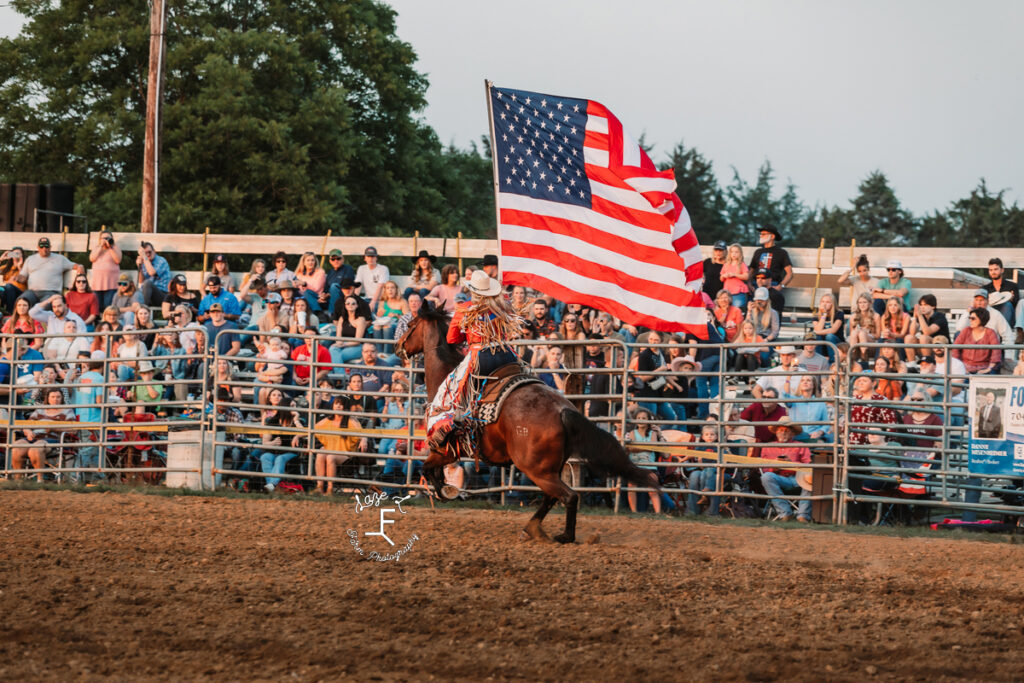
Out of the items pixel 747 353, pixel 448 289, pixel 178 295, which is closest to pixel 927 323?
pixel 747 353

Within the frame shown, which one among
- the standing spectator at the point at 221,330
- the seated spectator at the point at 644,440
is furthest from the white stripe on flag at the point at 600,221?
the standing spectator at the point at 221,330

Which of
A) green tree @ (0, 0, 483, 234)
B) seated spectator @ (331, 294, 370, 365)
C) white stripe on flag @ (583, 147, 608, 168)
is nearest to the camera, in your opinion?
white stripe on flag @ (583, 147, 608, 168)

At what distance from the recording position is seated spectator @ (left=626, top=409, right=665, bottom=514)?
42.1ft

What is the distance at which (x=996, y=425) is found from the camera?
11891mm

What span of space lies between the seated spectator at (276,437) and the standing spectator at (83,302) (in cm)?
565

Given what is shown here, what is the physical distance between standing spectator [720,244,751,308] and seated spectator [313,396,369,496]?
5.21 m

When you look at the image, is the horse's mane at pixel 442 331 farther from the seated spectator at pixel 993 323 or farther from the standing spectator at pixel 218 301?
the standing spectator at pixel 218 301

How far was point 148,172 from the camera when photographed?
81.8 feet

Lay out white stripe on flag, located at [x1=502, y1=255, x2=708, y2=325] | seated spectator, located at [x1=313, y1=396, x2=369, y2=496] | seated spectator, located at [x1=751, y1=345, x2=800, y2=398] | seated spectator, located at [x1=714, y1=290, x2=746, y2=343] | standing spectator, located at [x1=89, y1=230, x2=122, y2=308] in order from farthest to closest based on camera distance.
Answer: standing spectator, located at [x1=89, y1=230, x2=122, y2=308]
seated spectator, located at [x1=714, y1=290, x2=746, y2=343]
seated spectator, located at [x1=313, y1=396, x2=369, y2=496]
seated spectator, located at [x1=751, y1=345, x2=800, y2=398]
white stripe on flag, located at [x1=502, y1=255, x2=708, y2=325]

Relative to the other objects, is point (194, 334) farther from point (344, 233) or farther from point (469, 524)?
point (344, 233)

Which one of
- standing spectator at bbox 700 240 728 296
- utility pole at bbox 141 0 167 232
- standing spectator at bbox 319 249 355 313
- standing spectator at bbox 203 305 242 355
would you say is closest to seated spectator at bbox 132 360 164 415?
standing spectator at bbox 203 305 242 355

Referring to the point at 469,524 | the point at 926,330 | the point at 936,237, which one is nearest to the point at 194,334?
the point at 469,524

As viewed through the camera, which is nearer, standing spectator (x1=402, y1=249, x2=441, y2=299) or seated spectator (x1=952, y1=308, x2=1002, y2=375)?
seated spectator (x1=952, y1=308, x2=1002, y2=375)

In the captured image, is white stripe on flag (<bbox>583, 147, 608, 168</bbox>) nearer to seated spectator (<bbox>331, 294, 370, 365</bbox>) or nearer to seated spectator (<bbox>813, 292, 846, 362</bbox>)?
seated spectator (<bbox>813, 292, 846, 362</bbox>)
